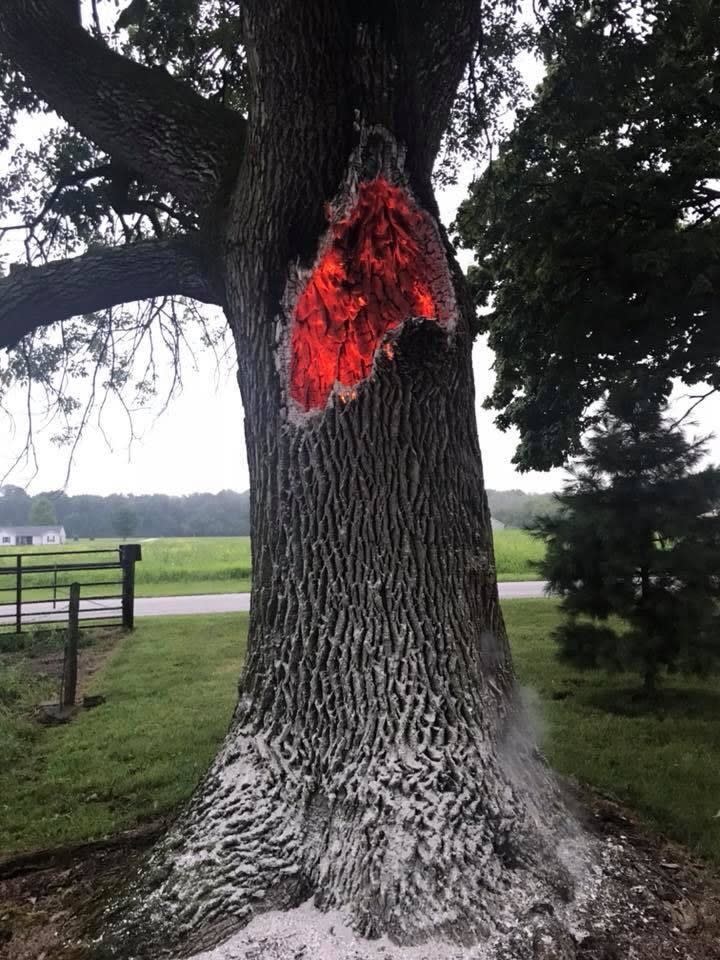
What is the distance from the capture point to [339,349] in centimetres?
311

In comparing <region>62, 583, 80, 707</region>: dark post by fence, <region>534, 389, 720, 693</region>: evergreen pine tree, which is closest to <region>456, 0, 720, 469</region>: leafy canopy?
<region>534, 389, 720, 693</region>: evergreen pine tree

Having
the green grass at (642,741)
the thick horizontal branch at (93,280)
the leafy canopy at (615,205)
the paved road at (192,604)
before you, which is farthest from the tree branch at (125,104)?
the paved road at (192,604)

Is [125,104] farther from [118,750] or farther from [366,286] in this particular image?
[118,750]

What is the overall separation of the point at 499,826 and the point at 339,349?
2116mm

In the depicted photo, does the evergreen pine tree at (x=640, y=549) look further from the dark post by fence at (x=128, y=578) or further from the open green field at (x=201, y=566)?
the open green field at (x=201, y=566)

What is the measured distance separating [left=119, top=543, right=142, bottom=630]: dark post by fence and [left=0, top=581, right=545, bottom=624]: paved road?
149 centimetres

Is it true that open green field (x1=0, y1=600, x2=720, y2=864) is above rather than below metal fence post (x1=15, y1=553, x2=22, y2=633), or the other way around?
below

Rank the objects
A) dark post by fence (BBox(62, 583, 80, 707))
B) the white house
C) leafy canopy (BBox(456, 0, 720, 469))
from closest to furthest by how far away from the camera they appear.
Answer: leafy canopy (BBox(456, 0, 720, 469))
dark post by fence (BBox(62, 583, 80, 707))
the white house

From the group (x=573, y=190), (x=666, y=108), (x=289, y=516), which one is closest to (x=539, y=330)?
(x=573, y=190)

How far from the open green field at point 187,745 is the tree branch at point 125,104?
12.2 feet

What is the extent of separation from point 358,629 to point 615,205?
19.4 feet

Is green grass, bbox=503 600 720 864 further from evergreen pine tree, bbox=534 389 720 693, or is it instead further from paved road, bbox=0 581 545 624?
paved road, bbox=0 581 545 624

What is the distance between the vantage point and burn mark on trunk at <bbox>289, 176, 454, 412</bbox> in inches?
122

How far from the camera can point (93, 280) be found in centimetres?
384
